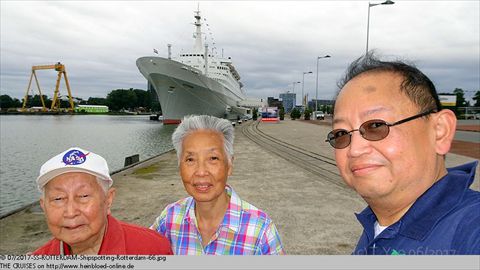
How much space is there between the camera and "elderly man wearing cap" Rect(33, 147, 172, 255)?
4.90 feet

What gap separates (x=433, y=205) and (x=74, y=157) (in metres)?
1.50

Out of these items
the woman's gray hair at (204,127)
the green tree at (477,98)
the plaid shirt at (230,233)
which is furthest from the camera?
the green tree at (477,98)

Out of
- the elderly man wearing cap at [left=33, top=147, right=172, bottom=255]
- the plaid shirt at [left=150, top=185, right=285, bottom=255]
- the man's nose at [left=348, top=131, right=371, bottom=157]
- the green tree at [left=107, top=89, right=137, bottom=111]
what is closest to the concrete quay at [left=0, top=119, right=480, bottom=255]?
the plaid shirt at [left=150, top=185, right=285, bottom=255]

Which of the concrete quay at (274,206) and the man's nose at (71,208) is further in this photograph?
the concrete quay at (274,206)

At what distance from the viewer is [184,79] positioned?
135ft

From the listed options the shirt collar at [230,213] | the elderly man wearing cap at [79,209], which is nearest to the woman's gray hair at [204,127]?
the shirt collar at [230,213]

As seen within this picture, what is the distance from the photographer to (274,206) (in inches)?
233

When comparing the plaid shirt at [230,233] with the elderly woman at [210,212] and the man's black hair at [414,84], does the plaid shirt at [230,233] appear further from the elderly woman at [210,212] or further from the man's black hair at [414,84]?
the man's black hair at [414,84]

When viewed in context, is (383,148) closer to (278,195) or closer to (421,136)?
(421,136)

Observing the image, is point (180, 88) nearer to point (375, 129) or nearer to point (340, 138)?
point (340, 138)

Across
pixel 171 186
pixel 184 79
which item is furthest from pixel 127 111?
pixel 171 186

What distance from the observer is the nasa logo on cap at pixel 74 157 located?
59.2 inches

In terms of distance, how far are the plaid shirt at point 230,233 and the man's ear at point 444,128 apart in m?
1.00

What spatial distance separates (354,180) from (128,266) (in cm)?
89
